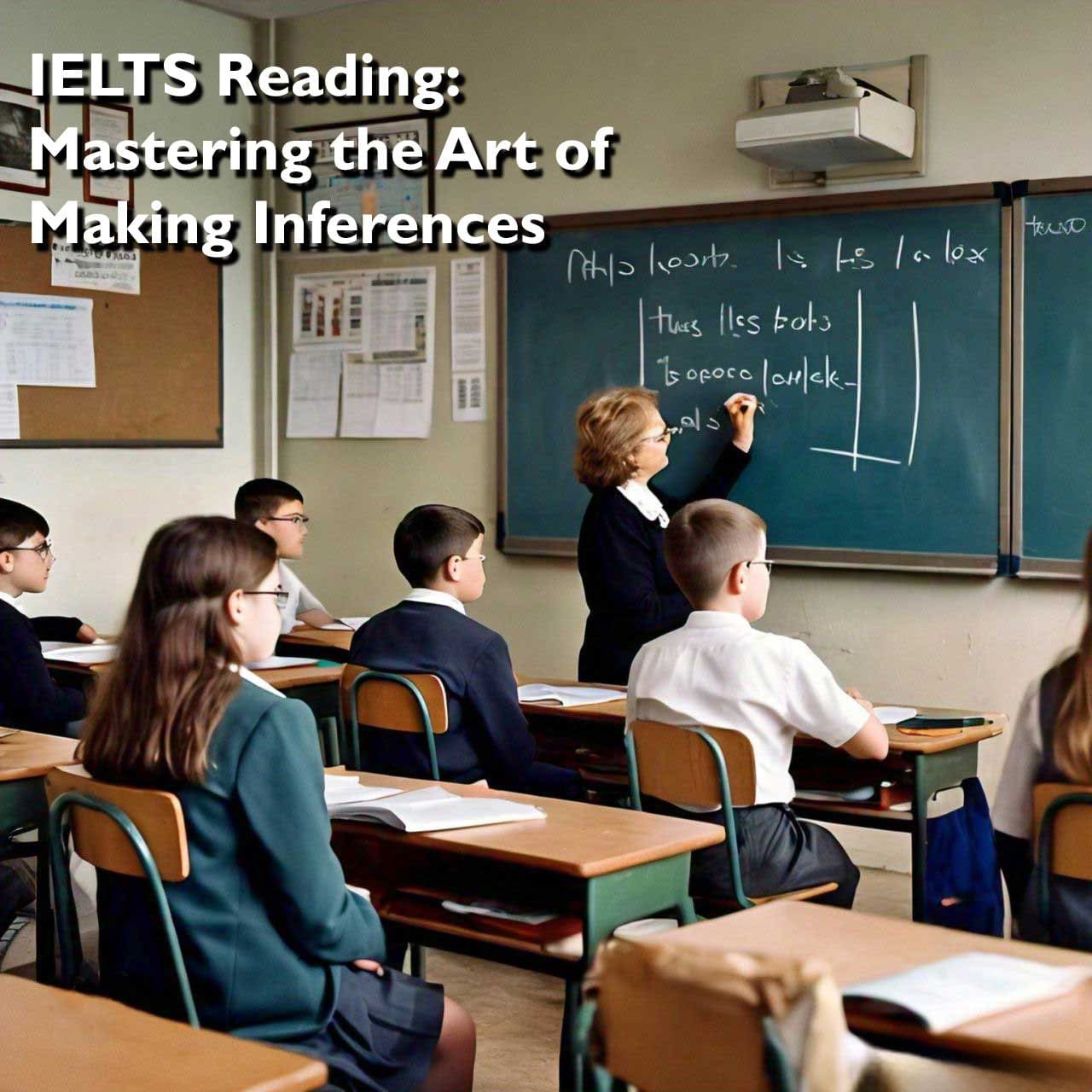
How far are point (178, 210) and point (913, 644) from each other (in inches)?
117

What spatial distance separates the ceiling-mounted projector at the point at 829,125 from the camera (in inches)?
162

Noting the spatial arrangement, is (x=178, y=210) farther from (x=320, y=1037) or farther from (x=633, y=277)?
(x=320, y=1037)

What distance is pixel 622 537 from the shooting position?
412cm

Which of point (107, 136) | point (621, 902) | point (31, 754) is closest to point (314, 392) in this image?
point (107, 136)

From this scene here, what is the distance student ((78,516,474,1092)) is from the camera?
1980 mm

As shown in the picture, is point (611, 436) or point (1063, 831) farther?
point (611, 436)

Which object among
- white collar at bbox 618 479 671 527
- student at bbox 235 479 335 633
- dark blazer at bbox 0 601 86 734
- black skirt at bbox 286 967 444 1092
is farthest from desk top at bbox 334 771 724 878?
student at bbox 235 479 335 633

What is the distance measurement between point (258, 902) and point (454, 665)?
1302 millimetres

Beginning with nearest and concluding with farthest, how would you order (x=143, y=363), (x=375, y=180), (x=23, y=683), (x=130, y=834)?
(x=130, y=834), (x=23, y=683), (x=143, y=363), (x=375, y=180)

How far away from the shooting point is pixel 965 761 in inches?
130

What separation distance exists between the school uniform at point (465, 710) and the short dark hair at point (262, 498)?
1.75 metres

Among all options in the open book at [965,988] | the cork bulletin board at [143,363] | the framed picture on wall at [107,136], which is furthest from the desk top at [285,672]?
the open book at [965,988]

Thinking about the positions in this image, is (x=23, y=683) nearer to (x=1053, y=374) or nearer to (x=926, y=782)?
(x=926, y=782)

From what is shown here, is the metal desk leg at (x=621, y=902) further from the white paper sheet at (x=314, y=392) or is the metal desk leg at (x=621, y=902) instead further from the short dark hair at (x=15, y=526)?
the white paper sheet at (x=314, y=392)
